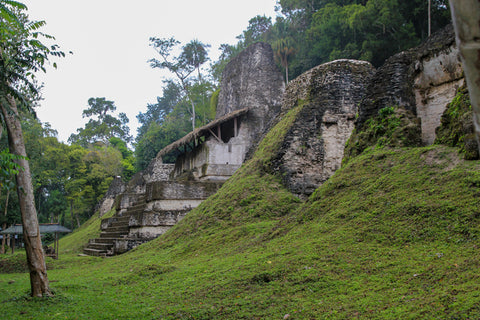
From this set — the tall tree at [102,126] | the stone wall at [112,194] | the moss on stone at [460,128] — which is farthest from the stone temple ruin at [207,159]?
the tall tree at [102,126]

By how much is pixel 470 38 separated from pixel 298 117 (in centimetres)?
933

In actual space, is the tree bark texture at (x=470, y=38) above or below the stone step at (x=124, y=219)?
above

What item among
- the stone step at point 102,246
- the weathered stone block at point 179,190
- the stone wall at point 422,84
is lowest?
the stone step at point 102,246

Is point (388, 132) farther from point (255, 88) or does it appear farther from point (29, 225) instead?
point (255, 88)

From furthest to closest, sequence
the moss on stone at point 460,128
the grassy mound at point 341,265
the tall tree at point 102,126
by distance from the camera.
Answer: the tall tree at point 102,126 < the moss on stone at point 460,128 < the grassy mound at point 341,265

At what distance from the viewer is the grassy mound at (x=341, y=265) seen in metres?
3.66

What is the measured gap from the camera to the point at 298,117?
10531mm

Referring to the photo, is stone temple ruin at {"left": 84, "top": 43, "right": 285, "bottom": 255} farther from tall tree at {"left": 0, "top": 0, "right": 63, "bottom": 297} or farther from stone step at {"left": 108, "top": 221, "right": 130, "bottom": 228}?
tall tree at {"left": 0, "top": 0, "right": 63, "bottom": 297}

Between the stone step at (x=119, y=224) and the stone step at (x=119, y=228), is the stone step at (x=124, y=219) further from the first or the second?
the stone step at (x=119, y=228)

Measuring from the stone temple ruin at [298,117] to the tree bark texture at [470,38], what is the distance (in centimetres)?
668

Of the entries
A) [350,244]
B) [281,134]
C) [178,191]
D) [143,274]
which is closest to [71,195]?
[178,191]

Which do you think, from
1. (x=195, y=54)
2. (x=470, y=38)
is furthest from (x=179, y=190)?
(x=195, y=54)

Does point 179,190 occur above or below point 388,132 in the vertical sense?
below

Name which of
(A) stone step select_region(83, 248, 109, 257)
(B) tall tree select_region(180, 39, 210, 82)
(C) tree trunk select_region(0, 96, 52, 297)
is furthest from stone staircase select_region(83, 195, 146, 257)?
(B) tall tree select_region(180, 39, 210, 82)
